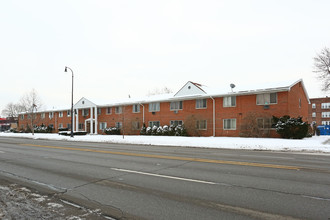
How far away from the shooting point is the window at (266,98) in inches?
1007

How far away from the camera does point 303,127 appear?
74.3 feet

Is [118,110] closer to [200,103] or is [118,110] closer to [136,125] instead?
[136,125]

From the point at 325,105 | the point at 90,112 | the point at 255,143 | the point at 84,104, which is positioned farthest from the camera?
the point at 325,105

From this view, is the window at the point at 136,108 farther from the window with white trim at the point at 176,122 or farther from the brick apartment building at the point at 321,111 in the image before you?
the brick apartment building at the point at 321,111

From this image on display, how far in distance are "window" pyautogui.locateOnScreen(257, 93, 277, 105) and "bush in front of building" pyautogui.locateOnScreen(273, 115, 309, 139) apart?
2.83 meters

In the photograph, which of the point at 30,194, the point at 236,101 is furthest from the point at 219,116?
the point at 30,194

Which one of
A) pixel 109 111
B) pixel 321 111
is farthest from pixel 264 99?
pixel 321 111

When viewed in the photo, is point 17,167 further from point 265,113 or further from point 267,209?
point 265,113

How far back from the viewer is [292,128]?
22.8 metres

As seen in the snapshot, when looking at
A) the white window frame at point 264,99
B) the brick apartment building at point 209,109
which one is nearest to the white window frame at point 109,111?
the brick apartment building at point 209,109

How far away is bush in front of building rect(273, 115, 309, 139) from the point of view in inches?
890

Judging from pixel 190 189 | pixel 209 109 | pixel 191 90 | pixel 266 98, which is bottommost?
pixel 190 189

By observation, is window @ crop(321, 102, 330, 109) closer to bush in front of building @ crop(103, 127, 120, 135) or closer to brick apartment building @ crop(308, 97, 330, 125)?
brick apartment building @ crop(308, 97, 330, 125)

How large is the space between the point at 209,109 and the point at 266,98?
7.03 metres
